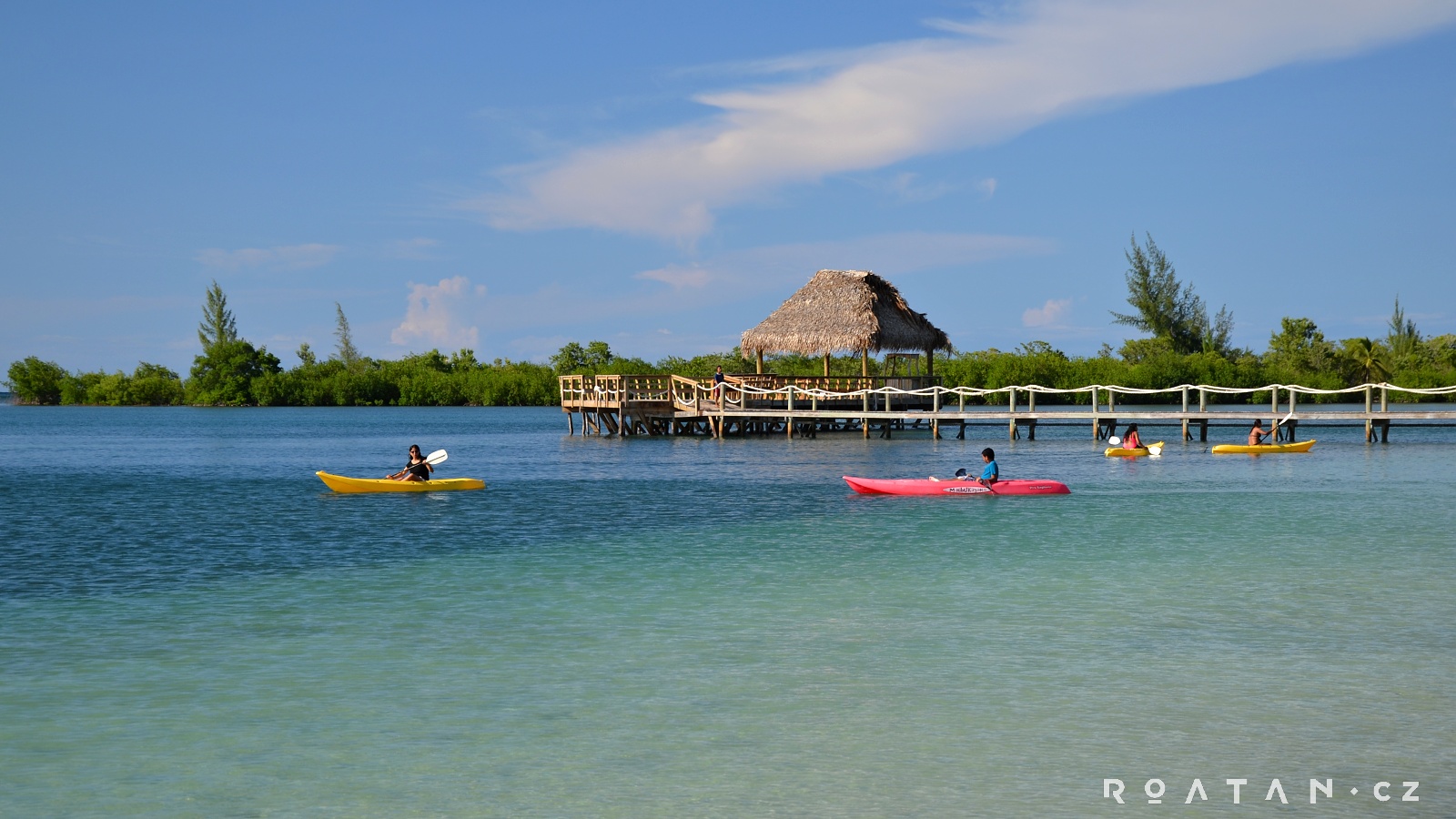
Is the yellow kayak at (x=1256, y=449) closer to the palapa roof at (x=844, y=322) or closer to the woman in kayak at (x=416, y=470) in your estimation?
the palapa roof at (x=844, y=322)

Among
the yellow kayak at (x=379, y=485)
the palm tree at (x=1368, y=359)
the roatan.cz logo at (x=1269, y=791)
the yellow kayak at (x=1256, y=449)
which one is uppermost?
the palm tree at (x=1368, y=359)

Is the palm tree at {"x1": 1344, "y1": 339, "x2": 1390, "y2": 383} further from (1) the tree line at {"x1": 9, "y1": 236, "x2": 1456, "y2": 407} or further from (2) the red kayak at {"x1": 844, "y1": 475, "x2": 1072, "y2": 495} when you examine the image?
(2) the red kayak at {"x1": 844, "y1": 475, "x2": 1072, "y2": 495}

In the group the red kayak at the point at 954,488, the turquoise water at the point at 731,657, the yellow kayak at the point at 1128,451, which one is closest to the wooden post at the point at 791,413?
the yellow kayak at the point at 1128,451

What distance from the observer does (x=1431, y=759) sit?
7.30 metres

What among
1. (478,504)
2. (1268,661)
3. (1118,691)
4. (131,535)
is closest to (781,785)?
(1118,691)

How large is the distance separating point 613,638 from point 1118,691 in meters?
4.20

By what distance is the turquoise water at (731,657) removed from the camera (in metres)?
7.16

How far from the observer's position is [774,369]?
6919cm

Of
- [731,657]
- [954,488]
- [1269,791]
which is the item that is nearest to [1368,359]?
[954,488]

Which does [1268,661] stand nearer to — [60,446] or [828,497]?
[828,497]

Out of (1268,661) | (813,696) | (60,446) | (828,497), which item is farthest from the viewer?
(60,446)

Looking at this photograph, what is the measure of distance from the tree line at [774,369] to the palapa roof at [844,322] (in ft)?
10.5

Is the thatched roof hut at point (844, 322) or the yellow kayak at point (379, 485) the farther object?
the thatched roof hut at point (844, 322)

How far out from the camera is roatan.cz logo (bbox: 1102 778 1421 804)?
22.0 feet
